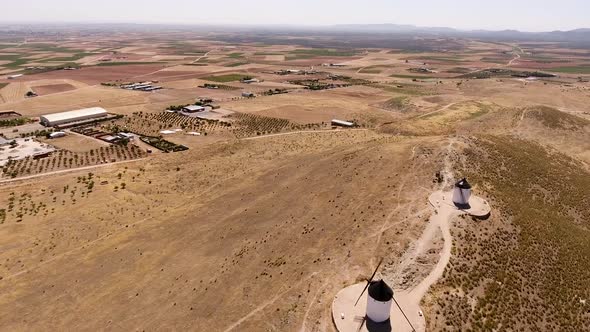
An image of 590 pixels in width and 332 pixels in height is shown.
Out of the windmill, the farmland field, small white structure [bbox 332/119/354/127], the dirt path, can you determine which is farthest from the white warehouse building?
the windmill

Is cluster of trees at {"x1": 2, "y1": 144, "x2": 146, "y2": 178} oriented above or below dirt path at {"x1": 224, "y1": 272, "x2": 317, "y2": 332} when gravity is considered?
below

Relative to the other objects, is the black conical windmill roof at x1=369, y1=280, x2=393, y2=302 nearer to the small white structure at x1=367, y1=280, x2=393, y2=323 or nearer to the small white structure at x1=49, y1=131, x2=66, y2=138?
the small white structure at x1=367, y1=280, x2=393, y2=323

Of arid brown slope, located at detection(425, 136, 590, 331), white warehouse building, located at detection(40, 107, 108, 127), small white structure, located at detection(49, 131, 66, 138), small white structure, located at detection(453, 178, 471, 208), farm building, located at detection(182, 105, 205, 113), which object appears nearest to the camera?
arid brown slope, located at detection(425, 136, 590, 331)

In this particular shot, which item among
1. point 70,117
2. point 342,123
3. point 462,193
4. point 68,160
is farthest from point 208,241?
point 70,117

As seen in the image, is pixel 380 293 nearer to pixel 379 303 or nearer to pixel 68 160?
pixel 379 303

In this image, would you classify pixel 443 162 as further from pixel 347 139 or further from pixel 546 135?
pixel 546 135
